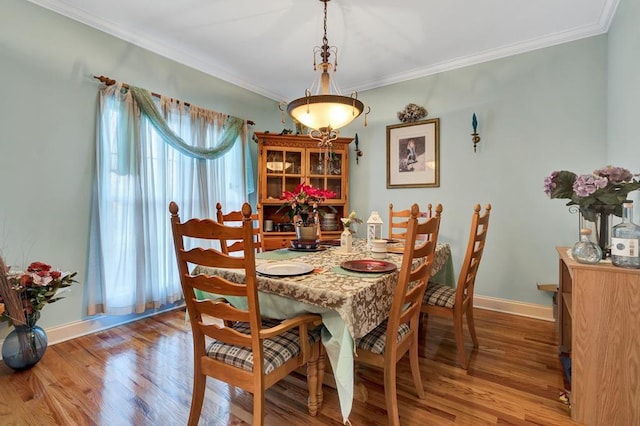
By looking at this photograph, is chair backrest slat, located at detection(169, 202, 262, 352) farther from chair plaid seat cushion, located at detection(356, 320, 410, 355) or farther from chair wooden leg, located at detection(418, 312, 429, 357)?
chair wooden leg, located at detection(418, 312, 429, 357)

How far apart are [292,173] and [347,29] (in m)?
1.63

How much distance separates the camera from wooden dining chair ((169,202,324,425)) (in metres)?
1.12

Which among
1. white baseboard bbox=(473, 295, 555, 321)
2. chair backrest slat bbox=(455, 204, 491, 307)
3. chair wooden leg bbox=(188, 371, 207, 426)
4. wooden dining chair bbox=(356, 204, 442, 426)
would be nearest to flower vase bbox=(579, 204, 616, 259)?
chair backrest slat bbox=(455, 204, 491, 307)

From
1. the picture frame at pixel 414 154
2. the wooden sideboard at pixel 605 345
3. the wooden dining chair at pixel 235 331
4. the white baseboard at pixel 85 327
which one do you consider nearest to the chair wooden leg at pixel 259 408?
the wooden dining chair at pixel 235 331

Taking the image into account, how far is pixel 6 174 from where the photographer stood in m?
2.04

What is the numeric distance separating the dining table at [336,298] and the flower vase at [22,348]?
4.13 feet

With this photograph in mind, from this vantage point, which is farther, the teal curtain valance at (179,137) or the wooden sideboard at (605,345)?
the teal curtain valance at (179,137)

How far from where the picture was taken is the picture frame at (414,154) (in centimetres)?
329

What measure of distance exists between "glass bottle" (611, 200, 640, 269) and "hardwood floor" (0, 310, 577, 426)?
0.83 meters

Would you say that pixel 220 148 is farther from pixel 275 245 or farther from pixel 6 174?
pixel 6 174

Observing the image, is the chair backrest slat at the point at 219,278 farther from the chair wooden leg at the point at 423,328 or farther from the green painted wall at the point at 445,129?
the green painted wall at the point at 445,129

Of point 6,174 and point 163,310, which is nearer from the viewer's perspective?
point 6,174

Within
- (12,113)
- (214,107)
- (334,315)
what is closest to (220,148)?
(214,107)

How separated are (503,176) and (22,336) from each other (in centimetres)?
404
